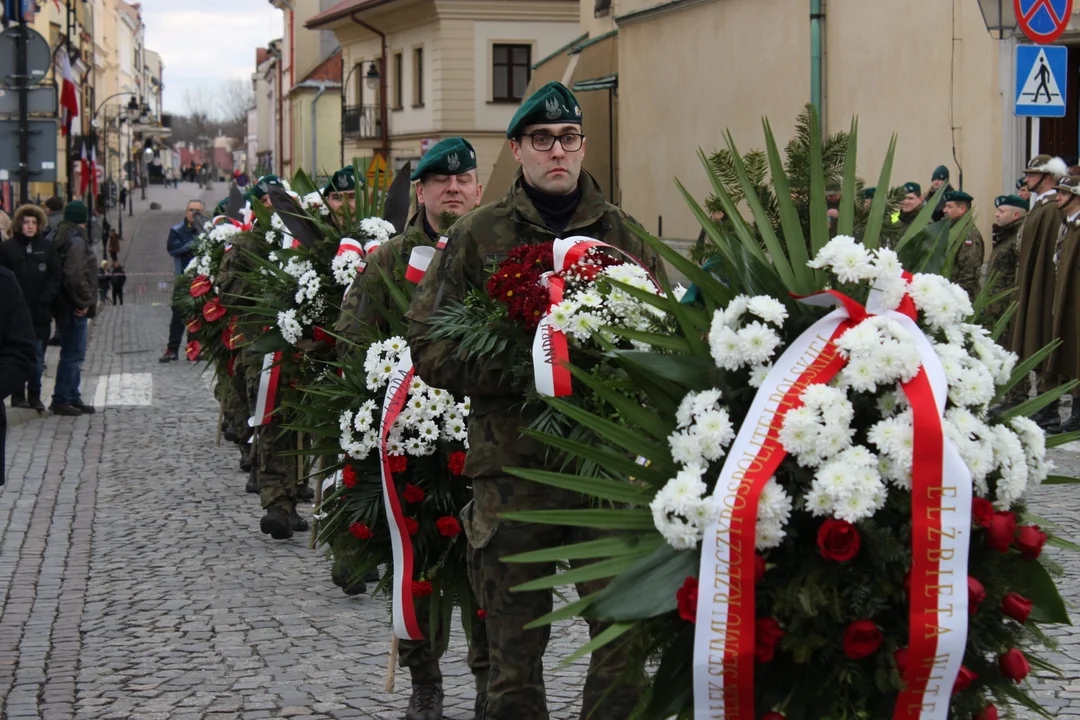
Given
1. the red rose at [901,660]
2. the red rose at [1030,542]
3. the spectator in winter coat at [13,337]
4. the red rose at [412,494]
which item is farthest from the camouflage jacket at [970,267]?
the red rose at [901,660]

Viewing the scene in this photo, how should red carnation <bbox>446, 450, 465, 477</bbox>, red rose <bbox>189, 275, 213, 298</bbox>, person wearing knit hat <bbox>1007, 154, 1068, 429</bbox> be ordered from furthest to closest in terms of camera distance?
1. red rose <bbox>189, 275, 213, 298</bbox>
2. person wearing knit hat <bbox>1007, 154, 1068, 429</bbox>
3. red carnation <bbox>446, 450, 465, 477</bbox>

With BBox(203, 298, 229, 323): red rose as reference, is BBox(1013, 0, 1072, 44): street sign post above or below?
above

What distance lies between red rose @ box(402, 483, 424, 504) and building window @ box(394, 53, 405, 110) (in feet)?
139

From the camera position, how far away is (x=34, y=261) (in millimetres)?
14656

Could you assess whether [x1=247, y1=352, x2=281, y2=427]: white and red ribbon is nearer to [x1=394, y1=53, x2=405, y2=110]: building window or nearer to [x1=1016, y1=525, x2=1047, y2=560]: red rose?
[x1=1016, y1=525, x2=1047, y2=560]: red rose

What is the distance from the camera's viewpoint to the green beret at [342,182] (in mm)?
8602

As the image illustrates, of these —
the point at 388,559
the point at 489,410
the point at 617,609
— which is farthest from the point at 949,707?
the point at 388,559

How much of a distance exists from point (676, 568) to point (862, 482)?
0.41 metres

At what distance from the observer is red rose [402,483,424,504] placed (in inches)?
225

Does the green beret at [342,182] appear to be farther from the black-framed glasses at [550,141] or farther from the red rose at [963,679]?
the red rose at [963,679]

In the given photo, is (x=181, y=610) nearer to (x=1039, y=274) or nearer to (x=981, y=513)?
(x=981, y=513)

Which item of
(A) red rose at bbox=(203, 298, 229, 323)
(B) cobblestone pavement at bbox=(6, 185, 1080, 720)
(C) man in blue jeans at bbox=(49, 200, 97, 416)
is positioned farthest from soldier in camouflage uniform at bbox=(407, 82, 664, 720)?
(C) man in blue jeans at bbox=(49, 200, 97, 416)

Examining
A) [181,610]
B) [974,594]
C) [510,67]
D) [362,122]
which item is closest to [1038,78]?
[181,610]

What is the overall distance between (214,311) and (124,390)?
6398 millimetres
